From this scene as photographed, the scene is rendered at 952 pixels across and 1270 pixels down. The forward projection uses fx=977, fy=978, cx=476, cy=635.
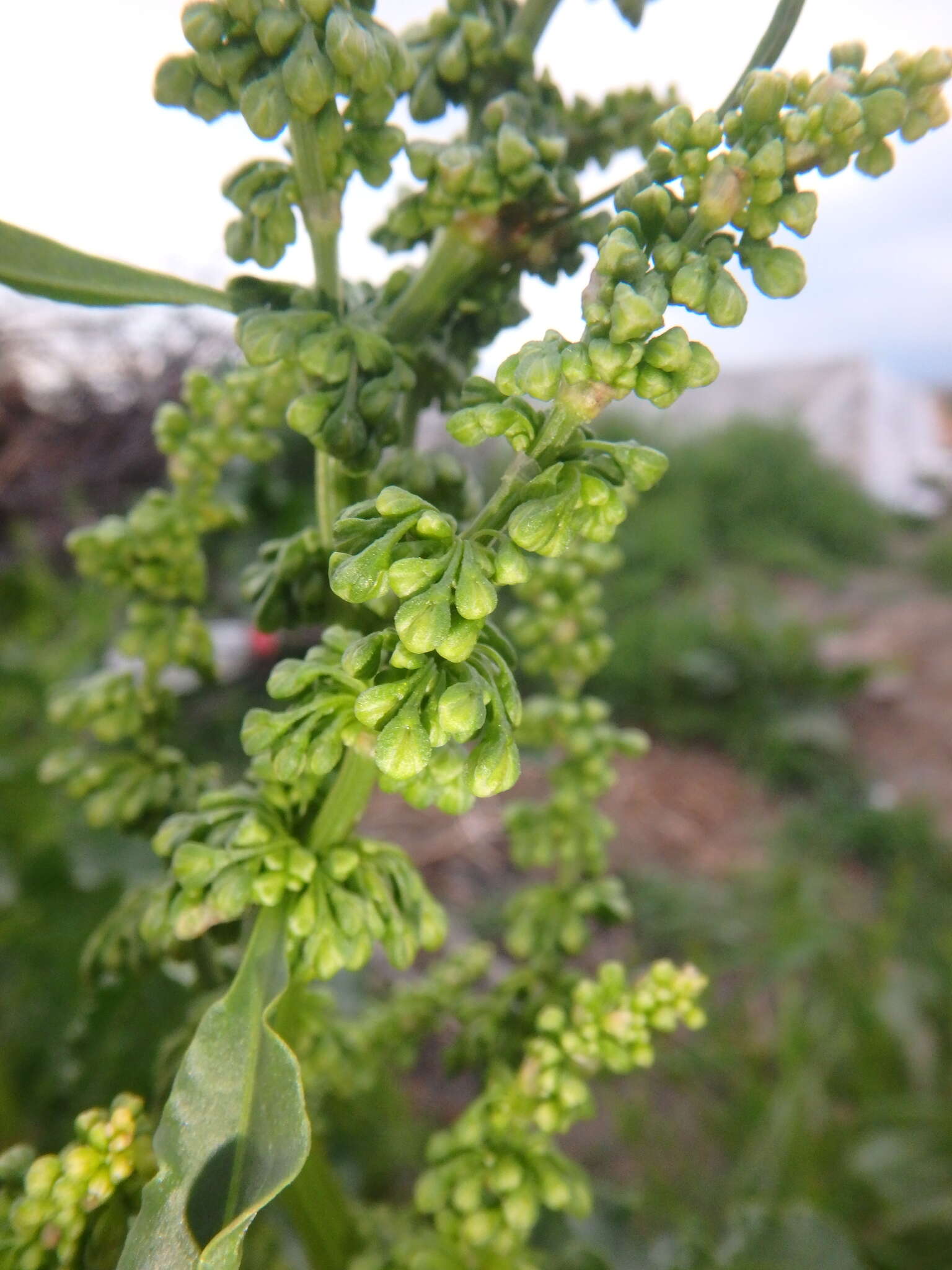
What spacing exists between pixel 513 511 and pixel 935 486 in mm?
4069

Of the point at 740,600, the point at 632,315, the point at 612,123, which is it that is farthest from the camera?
the point at 740,600

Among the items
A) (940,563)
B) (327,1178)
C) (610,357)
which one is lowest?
(327,1178)

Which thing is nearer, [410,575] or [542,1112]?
[410,575]

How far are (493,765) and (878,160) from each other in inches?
11.1

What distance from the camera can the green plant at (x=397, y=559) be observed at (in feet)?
1.17

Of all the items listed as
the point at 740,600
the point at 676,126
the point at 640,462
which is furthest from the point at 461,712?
the point at 740,600

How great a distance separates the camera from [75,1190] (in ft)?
1.43

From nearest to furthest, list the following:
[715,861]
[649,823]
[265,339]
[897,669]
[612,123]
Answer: [265,339] < [612,123] < [715,861] < [649,823] < [897,669]

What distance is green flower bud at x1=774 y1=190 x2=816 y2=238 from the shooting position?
1.19ft

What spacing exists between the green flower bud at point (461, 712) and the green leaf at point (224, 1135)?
0.51ft

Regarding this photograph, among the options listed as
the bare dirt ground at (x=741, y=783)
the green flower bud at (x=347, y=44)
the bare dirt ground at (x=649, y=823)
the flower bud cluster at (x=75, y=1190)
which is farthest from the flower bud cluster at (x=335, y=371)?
the bare dirt ground at (x=649, y=823)

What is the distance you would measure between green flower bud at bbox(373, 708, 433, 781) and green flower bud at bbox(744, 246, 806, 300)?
8.4 inches

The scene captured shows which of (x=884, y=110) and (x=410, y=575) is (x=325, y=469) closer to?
(x=410, y=575)

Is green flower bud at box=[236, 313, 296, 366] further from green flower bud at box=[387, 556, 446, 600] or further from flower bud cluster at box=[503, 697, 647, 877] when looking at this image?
flower bud cluster at box=[503, 697, 647, 877]
